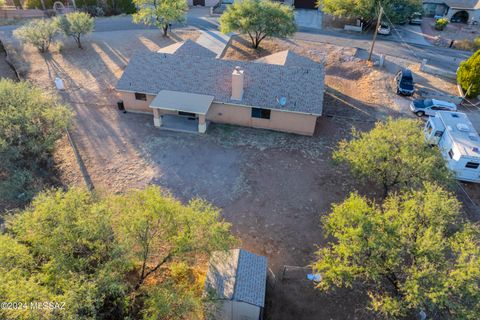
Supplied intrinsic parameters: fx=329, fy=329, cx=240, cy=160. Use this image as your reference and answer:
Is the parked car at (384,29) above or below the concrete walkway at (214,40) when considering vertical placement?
above

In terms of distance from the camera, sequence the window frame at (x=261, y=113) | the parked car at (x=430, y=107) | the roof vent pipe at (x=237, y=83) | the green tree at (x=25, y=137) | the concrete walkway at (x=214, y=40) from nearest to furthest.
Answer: the green tree at (x=25, y=137)
the roof vent pipe at (x=237, y=83)
the window frame at (x=261, y=113)
the parked car at (x=430, y=107)
the concrete walkway at (x=214, y=40)

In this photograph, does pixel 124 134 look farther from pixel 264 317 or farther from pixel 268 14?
pixel 268 14

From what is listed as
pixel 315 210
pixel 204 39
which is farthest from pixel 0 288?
pixel 204 39

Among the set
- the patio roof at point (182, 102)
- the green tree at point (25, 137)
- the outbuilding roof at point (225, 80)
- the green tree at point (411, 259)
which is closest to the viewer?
the green tree at point (411, 259)

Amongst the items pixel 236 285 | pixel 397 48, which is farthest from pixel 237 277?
pixel 397 48

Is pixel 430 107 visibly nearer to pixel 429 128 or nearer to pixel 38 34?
pixel 429 128

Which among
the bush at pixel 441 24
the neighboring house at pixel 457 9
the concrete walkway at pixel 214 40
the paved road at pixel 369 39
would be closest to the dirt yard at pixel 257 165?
the paved road at pixel 369 39

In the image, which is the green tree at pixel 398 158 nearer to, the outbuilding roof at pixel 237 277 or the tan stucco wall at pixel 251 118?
the tan stucco wall at pixel 251 118

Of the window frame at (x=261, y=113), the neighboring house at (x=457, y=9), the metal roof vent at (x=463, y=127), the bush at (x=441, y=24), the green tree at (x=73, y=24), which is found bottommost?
the window frame at (x=261, y=113)
